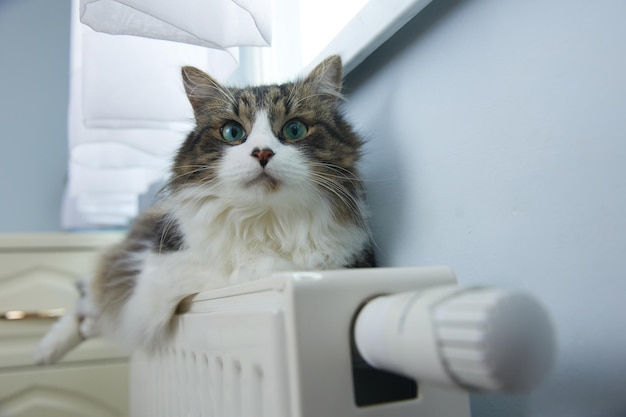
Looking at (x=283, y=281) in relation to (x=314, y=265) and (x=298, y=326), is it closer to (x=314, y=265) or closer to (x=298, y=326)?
(x=298, y=326)

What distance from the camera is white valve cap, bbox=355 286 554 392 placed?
0.84 feet

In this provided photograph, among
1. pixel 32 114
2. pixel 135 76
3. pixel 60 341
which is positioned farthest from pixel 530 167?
pixel 32 114

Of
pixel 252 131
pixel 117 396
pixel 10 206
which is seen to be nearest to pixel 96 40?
pixel 252 131

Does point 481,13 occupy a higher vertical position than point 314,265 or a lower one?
higher

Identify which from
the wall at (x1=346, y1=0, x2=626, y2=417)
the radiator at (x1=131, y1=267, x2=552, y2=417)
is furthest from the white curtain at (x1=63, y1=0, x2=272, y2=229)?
the radiator at (x1=131, y1=267, x2=552, y2=417)

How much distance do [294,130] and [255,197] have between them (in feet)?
0.51

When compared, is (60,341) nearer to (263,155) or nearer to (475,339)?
(263,155)

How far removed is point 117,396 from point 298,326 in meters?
1.46

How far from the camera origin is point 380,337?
34 centimetres

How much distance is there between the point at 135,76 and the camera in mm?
1026

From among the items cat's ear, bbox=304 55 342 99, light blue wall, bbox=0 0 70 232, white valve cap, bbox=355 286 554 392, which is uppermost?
light blue wall, bbox=0 0 70 232

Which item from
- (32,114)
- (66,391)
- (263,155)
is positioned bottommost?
(66,391)

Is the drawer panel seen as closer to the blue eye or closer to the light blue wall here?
the light blue wall

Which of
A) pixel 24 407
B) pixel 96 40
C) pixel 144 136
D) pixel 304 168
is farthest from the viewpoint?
pixel 24 407
